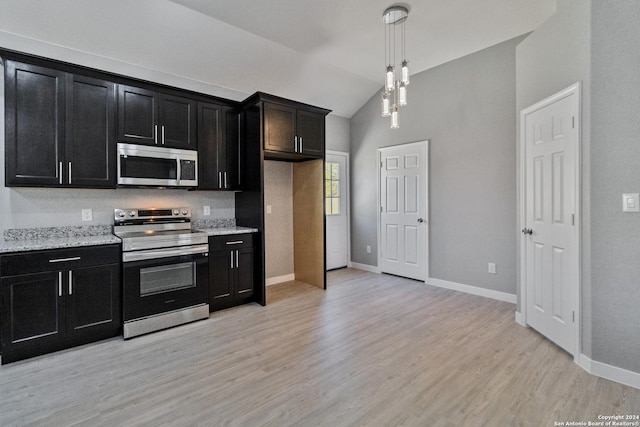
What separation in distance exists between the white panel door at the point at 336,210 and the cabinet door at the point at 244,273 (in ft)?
6.65

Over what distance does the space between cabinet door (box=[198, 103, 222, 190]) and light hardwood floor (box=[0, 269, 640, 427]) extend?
1.66 meters

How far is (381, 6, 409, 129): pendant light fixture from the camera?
277 centimetres

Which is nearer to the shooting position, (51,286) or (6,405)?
(6,405)

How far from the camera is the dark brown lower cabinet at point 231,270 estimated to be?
3570 mm

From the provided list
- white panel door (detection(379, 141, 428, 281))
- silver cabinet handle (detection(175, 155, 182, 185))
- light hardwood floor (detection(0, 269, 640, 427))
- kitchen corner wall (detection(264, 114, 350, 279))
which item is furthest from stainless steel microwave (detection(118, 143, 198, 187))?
white panel door (detection(379, 141, 428, 281))

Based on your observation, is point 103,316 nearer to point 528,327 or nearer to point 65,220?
point 65,220

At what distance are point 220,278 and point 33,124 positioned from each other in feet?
7.41

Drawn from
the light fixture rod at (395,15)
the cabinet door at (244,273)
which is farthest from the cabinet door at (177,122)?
→ the light fixture rod at (395,15)

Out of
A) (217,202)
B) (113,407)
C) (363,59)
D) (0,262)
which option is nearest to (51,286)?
(0,262)

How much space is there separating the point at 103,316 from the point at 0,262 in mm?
880

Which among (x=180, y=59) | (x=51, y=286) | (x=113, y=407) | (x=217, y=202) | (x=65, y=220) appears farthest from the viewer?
(x=217, y=202)

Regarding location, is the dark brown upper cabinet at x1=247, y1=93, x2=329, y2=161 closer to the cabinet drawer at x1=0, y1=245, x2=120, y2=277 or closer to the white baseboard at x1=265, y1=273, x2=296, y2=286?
the white baseboard at x1=265, y1=273, x2=296, y2=286

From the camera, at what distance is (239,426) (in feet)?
5.85

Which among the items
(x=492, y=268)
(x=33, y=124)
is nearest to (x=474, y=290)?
(x=492, y=268)
